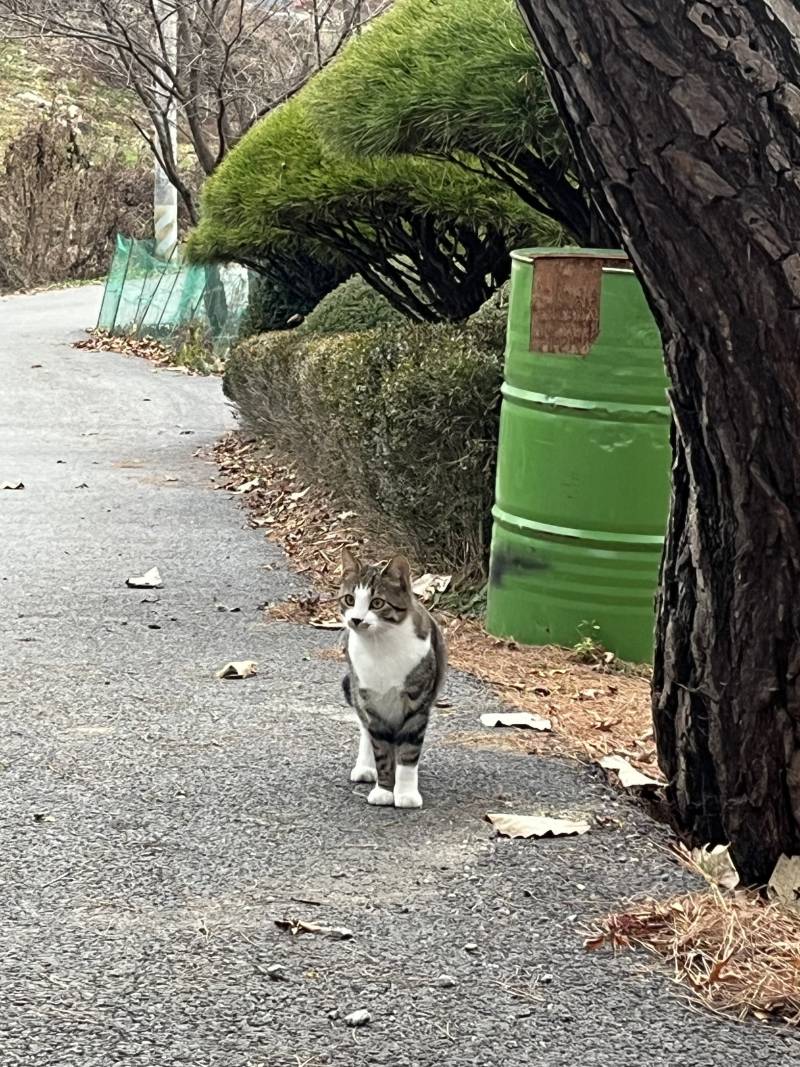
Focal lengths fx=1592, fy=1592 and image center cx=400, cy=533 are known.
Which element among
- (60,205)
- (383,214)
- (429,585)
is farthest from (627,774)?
(60,205)

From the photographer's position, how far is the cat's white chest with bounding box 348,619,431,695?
4.52 metres

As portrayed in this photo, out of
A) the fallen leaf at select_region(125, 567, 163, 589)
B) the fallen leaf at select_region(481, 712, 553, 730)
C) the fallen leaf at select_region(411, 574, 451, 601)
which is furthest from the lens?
the fallen leaf at select_region(125, 567, 163, 589)

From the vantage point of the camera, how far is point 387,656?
4.54 meters

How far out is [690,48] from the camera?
349cm

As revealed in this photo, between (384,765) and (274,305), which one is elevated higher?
(274,305)

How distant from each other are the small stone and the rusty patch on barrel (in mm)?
3548

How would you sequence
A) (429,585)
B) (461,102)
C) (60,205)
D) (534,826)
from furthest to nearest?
(60,205), (461,102), (429,585), (534,826)

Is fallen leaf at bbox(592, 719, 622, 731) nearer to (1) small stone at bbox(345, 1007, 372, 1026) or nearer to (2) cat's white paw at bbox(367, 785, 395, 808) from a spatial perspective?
(2) cat's white paw at bbox(367, 785, 395, 808)

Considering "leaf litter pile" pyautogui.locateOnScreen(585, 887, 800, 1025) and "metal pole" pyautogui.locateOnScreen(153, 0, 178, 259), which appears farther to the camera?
"metal pole" pyautogui.locateOnScreen(153, 0, 178, 259)

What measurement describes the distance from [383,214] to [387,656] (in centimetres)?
680

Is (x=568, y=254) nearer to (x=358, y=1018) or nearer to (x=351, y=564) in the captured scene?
(x=351, y=564)

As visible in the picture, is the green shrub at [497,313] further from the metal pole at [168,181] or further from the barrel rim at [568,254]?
the metal pole at [168,181]

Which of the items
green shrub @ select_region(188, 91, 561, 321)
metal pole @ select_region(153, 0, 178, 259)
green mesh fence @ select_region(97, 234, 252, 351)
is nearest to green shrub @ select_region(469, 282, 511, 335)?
green shrub @ select_region(188, 91, 561, 321)

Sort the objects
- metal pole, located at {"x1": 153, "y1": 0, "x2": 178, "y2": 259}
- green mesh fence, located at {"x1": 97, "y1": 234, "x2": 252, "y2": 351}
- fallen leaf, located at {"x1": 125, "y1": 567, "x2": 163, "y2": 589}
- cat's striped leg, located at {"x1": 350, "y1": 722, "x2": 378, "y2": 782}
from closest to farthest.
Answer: cat's striped leg, located at {"x1": 350, "y1": 722, "x2": 378, "y2": 782}
fallen leaf, located at {"x1": 125, "y1": 567, "x2": 163, "y2": 589}
green mesh fence, located at {"x1": 97, "y1": 234, "x2": 252, "y2": 351}
metal pole, located at {"x1": 153, "y1": 0, "x2": 178, "y2": 259}
